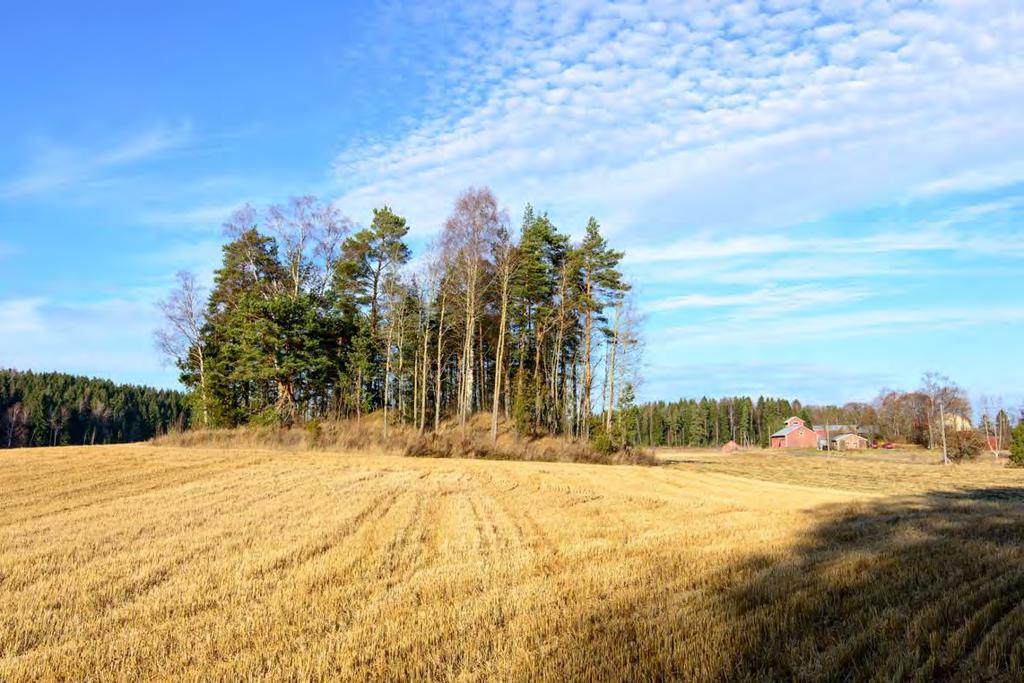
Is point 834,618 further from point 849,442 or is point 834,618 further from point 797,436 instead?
point 797,436

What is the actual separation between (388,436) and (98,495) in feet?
66.2

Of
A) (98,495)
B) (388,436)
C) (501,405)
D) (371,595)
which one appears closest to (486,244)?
(388,436)

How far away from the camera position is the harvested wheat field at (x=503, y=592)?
479cm

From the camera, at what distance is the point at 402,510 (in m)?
13.8

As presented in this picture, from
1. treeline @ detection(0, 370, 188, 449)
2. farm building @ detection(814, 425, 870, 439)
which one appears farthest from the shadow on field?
farm building @ detection(814, 425, 870, 439)

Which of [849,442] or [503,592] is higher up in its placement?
[503,592]

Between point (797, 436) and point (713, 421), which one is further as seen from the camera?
point (713, 421)

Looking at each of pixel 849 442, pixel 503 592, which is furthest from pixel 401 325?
pixel 849 442

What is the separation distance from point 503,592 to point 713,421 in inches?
5736

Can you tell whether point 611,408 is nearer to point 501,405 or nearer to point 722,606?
point 501,405

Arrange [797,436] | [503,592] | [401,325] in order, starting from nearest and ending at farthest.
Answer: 1. [503,592]
2. [401,325]
3. [797,436]

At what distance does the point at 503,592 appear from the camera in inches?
273

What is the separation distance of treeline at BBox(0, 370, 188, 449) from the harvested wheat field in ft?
279

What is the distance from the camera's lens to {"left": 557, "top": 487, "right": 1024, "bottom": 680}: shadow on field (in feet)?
14.6
